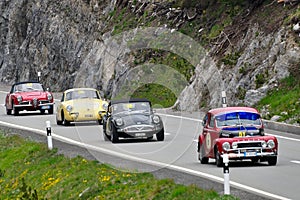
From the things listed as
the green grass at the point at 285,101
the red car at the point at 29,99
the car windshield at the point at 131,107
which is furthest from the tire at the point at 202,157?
the red car at the point at 29,99

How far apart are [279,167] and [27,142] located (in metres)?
12.4

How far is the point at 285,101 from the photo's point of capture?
31.2 meters

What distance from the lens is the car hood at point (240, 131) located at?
762 inches

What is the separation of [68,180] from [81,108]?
12350 millimetres

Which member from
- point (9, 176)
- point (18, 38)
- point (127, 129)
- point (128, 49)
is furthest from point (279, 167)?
point (18, 38)

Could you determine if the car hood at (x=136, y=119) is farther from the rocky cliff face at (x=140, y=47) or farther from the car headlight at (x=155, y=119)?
the rocky cliff face at (x=140, y=47)

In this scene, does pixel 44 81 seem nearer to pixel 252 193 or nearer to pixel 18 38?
pixel 18 38

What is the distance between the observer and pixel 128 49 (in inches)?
1948

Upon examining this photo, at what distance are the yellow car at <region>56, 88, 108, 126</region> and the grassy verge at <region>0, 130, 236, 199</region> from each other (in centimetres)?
372

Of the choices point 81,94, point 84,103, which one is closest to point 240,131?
point 84,103

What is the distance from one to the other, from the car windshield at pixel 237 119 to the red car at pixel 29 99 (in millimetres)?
21170

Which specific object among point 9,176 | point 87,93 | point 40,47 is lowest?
point 9,176

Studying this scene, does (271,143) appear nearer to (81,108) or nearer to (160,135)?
(160,135)

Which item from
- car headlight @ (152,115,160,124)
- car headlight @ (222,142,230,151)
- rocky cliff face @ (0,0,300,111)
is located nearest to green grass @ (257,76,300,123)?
rocky cliff face @ (0,0,300,111)
